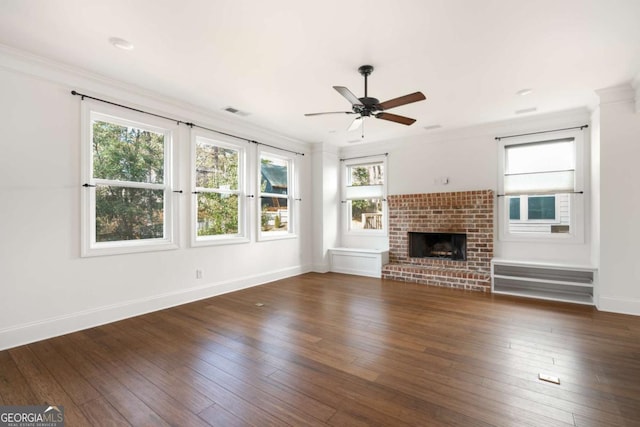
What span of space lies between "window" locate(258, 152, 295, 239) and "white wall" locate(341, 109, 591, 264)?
1.64m

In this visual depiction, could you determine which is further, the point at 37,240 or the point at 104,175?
the point at 104,175

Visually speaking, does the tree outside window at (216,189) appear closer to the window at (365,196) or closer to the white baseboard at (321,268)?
the white baseboard at (321,268)

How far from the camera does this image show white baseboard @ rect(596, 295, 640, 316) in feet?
12.0

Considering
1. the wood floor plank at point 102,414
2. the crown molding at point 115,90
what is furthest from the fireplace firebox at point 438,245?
the wood floor plank at point 102,414

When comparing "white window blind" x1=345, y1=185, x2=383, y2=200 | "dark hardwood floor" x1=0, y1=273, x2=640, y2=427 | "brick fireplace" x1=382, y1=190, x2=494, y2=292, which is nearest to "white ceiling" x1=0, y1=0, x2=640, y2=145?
"brick fireplace" x1=382, y1=190, x2=494, y2=292

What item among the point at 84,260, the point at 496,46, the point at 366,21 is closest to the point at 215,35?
the point at 366,21

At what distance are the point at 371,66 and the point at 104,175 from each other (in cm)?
320

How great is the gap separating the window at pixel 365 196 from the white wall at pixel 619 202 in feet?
11.1

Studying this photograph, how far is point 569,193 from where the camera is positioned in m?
4.63

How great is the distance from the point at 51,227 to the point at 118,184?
2.57 feet

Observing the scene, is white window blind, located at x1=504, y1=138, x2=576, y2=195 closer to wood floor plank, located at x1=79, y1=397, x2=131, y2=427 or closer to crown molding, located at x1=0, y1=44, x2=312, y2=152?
crown molding, located at x1=0, y1=44, x2=312, y2=152

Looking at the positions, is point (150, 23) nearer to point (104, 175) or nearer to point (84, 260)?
point (104, 175)

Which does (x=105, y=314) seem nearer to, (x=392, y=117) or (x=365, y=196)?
(x=392, y=117)

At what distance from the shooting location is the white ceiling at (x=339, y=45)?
89.4 inches
